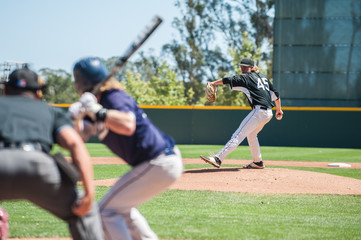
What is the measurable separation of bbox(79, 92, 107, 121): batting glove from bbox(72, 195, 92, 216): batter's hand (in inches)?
22.0

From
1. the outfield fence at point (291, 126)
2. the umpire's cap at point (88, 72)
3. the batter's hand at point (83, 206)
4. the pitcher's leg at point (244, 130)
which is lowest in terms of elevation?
the outfield fence at point (291, 126)

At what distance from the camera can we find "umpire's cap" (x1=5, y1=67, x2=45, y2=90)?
11.2 ft

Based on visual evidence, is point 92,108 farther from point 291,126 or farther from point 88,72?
point 291,126

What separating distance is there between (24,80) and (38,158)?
574mm

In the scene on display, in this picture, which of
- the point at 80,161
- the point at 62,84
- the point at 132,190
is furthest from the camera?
the point at 62,84

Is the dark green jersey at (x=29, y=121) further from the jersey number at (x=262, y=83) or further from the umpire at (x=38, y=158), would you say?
the jersey number at (x=262, y=83)

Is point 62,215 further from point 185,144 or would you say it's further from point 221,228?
point 185,144

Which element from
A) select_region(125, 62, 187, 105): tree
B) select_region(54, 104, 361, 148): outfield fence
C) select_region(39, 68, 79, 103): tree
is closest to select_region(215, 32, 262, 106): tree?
select_region(125, 62, 187, 105): tree

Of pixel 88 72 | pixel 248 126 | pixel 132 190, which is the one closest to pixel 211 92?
pixel 248 126

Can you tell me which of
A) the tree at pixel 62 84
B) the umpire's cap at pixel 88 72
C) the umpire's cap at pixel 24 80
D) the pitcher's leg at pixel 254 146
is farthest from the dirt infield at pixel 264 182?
the tree at pixel 62 84

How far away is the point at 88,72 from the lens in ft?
12.7

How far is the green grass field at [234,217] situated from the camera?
583cm

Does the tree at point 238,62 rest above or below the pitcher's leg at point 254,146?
below

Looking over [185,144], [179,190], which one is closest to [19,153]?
[179,190]
